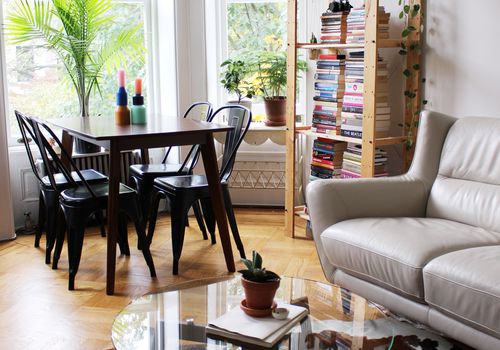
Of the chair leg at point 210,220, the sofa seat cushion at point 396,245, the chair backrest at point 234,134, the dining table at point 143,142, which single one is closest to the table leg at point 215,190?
the dining table at point 143,142

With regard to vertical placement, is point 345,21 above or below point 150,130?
above

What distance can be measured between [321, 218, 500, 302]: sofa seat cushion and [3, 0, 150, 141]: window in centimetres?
252

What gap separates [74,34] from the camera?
4.23 meters

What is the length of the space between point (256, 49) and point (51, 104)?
1573 millimetres

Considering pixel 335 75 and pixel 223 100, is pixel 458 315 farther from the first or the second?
pixel 223 100

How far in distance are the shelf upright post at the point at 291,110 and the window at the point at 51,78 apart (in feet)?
4.26

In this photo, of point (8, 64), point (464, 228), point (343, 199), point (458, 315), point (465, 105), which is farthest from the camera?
point (8, 64)

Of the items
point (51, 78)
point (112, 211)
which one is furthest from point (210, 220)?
point (51, 78)

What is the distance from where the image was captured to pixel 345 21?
3.76 m

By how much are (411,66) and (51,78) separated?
2.51 metres

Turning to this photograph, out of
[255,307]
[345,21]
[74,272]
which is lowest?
[74,272]

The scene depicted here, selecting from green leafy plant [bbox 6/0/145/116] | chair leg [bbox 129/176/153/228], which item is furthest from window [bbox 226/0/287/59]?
chair leg [bbox 129/176/153/228]

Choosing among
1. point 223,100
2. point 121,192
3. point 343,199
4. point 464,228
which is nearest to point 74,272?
point 121,192

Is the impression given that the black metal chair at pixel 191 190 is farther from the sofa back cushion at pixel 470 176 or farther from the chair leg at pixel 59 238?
the sofa back cushion at pixel 470 176
